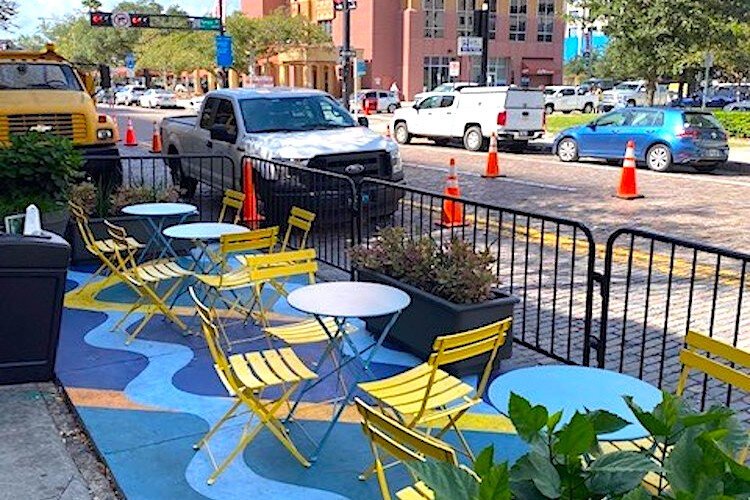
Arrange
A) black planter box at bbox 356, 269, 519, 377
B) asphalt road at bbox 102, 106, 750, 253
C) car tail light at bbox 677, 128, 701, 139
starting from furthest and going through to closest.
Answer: car tail light at bbox 677, 128, 701, 139 → asphalt road at bbox 102, 106, 750, 253 → black planter box at bbox 356, 269, 519, 377

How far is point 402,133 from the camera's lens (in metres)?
27.7

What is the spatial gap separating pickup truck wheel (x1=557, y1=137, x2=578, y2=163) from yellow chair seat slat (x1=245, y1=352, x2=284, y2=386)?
17418mm

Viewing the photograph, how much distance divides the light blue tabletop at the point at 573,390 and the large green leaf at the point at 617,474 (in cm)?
148

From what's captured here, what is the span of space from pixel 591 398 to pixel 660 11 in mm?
26409

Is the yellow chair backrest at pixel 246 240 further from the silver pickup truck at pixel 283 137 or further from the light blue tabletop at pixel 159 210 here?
the silver pickup truck at pixel 283 137

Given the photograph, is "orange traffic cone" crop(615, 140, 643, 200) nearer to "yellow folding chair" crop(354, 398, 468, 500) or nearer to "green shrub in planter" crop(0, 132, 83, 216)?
"green shrub in planter" crop(0, 132, 83, 216)

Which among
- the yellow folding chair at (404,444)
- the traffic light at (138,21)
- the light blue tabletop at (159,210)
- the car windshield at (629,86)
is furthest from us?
the car windshield at (629,86)

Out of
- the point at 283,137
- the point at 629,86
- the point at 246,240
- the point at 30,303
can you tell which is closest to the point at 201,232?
the point at 246,240

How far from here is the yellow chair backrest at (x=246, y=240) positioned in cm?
662

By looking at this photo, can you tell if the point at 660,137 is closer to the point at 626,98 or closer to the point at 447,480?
the point at 447,480

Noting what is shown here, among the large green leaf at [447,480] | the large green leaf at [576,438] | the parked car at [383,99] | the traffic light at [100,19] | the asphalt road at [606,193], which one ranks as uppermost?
the traffic light at [100,19]

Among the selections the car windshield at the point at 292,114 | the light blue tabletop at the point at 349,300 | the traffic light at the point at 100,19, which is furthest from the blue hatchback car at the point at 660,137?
the traffic light at the point at 100,19

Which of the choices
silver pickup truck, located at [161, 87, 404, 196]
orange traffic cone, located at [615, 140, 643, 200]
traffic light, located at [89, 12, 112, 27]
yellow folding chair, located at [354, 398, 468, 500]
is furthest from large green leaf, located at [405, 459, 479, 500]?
traffic light, located at [89, 12, 112, 27]

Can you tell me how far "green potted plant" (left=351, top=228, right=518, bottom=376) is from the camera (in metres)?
5.67
